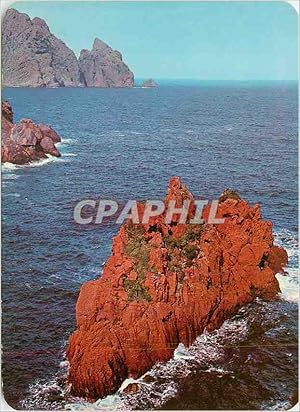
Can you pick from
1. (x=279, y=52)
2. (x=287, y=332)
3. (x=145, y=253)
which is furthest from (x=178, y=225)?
(x=279, y=52)

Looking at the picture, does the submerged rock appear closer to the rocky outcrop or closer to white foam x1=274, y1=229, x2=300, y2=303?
white foam x1=274, y1=229, x2=300, y2=303

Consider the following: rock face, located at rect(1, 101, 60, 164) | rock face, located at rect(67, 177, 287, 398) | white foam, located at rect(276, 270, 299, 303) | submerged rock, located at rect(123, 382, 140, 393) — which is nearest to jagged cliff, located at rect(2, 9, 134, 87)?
rock face, located at rect(1, 101, 60, 164)

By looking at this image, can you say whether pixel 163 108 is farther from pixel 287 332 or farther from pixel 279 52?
pixel 287 332

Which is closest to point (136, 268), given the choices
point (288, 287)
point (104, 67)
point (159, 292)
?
point (159, 292)

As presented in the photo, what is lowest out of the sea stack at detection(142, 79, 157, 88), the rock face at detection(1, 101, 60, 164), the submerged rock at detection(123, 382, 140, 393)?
the submerged rock at detection(123, 382, 140, 393)

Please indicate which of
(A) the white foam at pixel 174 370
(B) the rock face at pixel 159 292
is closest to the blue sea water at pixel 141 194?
(A) the white foam at pixel 174 370

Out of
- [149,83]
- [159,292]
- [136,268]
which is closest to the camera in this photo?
[149,83]

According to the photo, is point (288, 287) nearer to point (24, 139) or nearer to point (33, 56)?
point (24, 139)
